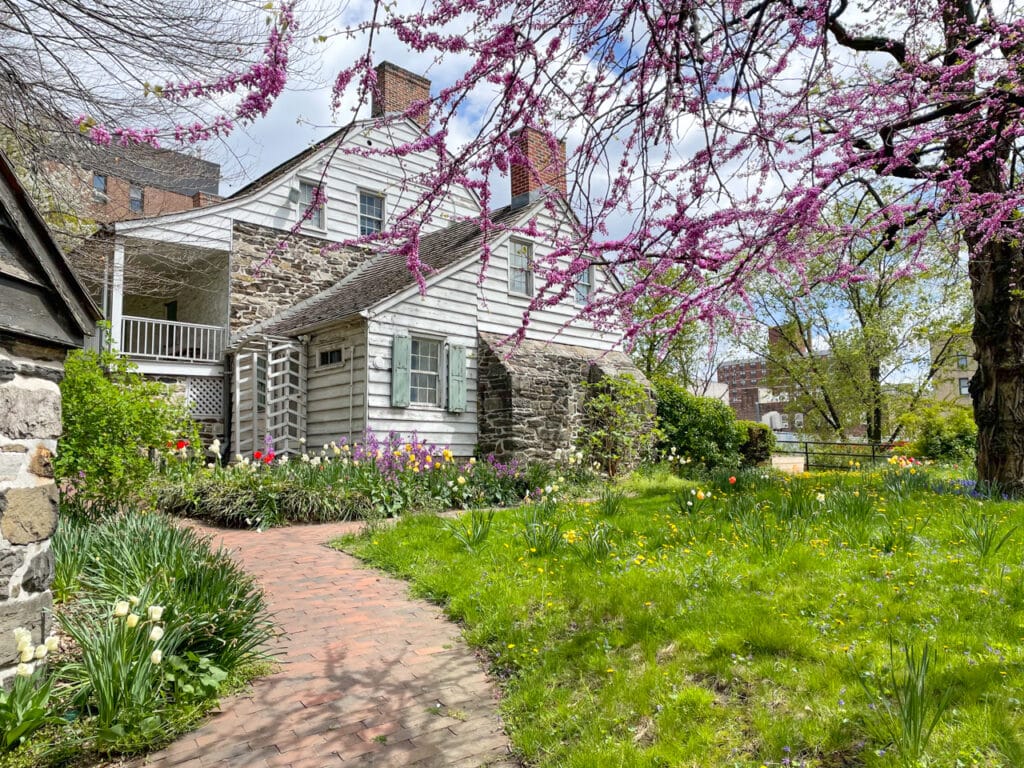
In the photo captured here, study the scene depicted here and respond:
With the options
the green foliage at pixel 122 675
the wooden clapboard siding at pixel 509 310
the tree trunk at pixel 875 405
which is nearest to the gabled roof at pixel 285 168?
the wooden clapboard siding at pixel 509 310

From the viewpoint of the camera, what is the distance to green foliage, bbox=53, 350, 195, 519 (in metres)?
6.82

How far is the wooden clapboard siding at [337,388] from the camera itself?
12578 millimetres

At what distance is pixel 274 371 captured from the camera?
45.8ft

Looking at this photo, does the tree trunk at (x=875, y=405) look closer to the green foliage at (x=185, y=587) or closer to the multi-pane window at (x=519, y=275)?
the multi-pane window at (x=519, y=275)

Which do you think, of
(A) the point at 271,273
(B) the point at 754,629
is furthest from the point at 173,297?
(B) the point at 754,629

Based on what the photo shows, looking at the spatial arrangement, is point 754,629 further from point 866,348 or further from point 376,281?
point 866,348

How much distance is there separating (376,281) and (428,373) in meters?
2.66

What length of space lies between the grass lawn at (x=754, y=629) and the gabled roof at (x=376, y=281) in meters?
7.52

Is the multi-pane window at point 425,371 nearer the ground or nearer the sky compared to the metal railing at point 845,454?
nearer the sky

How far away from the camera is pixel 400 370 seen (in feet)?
42.0

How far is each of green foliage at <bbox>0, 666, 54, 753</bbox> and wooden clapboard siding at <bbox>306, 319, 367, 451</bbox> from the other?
29.8 feet

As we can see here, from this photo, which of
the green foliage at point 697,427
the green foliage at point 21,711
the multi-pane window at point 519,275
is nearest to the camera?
the green foliage at point 21,711

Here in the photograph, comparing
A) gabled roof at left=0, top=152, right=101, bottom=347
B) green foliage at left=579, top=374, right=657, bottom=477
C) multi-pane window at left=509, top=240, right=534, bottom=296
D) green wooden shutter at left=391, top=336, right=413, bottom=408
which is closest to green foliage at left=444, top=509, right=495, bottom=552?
gabled roof at left=0, top=152, right=101, bottom=347

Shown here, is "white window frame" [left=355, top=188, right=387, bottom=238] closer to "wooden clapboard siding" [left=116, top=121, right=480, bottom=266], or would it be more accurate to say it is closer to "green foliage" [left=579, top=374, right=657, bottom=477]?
"wooden clapboard siding" [left=116, top=121, right=480, bottom=266]
